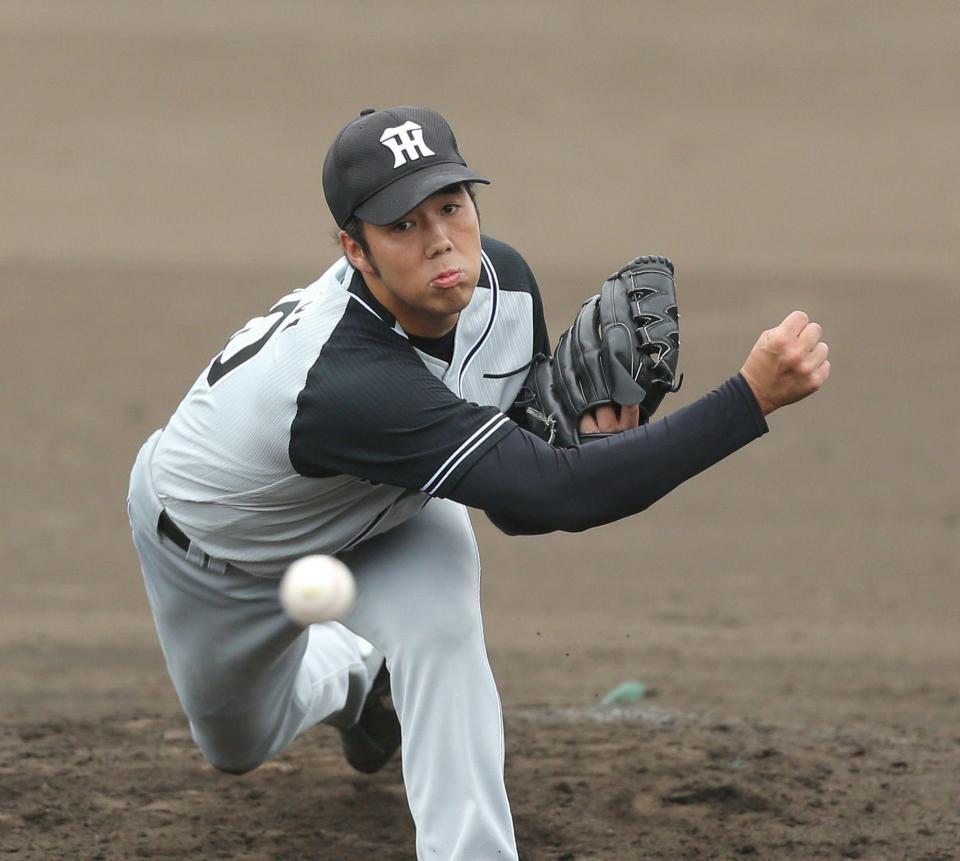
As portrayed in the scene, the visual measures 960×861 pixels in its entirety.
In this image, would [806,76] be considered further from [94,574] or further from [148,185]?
[94,574]

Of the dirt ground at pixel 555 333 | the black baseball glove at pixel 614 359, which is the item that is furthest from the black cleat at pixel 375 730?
the black baseball glove at pixel 614 359

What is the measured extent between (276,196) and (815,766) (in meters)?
8.01

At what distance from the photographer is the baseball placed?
287 cm

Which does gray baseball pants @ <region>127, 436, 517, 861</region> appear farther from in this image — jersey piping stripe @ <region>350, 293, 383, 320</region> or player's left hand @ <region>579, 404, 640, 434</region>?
jersey piping stripe @ <region>350, 293, 383, 320</region>

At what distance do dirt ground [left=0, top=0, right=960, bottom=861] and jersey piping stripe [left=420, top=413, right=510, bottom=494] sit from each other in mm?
1329

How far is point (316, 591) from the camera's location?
2859 millimetres

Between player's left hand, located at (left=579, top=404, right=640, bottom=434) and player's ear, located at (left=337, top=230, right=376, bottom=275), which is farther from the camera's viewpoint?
player's left hand, located at (left=579, top=404, right=640, bottom=434)

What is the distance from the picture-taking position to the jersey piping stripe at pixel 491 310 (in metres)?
3.56

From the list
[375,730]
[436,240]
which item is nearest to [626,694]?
[375,730]

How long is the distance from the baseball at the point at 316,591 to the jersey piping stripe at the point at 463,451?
339 millimetres

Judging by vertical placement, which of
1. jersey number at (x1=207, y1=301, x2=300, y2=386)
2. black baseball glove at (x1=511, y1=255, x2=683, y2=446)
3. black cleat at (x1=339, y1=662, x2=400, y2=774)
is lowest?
black cleat at (x1=339, y1=662, x2=400, y2=774)

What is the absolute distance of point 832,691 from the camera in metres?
5.75

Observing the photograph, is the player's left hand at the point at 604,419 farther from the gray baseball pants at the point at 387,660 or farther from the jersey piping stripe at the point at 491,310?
the gray baseball pants at the point at 387,660

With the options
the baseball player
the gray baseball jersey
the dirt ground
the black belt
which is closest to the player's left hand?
the baseball player
